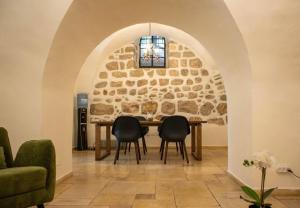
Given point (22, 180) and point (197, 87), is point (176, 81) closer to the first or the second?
point (197, 87)

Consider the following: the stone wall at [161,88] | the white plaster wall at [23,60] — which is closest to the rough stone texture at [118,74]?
the stone wall at [161,88]

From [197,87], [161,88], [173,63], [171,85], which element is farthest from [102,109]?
[197,87]

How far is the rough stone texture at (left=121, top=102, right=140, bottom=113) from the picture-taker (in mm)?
7809

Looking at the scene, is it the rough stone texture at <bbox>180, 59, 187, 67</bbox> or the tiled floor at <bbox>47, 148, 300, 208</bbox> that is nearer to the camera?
the tiled floor at <bbox>47, 148, 300, 208</bbox>

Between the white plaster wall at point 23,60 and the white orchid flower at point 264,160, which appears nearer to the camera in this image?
the white orchid flower at point 264,160

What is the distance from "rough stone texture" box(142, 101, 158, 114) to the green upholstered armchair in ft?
17.0

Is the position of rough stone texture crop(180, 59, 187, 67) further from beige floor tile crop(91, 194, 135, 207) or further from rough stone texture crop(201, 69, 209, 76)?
beige floor tile crop(91, 194, 135, 207)

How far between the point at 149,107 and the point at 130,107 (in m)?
0.48

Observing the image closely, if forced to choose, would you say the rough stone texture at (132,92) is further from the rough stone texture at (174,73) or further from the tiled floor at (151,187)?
the tiled floor at (151,187)

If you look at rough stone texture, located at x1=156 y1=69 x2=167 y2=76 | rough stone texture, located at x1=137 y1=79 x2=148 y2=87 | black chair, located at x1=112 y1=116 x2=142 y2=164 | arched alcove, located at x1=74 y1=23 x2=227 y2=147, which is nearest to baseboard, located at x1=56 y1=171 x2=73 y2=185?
black chair, located at x1=112 y1=116 x2=142 y2=164

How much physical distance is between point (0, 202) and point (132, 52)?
6.17m

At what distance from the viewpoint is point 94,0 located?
326cm

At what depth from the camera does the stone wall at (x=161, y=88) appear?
7770mm

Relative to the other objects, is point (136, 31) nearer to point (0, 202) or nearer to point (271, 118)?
point (271, 118)
